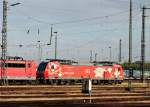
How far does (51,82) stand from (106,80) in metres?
11.0

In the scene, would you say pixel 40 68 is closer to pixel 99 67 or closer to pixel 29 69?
pixel 29 69

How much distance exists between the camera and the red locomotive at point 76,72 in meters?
65.3

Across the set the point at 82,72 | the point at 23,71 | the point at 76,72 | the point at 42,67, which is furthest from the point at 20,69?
the point at 82,72

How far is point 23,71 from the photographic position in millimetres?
62750

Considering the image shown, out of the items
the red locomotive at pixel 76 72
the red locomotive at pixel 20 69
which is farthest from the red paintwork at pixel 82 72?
A: the red locomotive at pixel 20 69

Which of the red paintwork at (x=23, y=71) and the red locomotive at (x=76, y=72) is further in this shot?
the red locomotive at (x=76, y=72)

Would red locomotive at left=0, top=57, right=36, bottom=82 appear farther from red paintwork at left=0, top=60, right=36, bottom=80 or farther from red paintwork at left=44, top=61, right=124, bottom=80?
red paintwork at left=44, top=61, right=124, bottom=80

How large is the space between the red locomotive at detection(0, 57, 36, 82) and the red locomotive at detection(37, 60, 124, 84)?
220cm

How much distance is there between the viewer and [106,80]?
72.5m

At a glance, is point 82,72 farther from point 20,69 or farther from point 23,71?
point 20,69

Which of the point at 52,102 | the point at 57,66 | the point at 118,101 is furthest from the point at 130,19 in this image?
the point at 52,102

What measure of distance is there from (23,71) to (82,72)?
34.5ft

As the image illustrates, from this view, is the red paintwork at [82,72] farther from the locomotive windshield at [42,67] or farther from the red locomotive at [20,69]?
the red locomotive at [20,69]

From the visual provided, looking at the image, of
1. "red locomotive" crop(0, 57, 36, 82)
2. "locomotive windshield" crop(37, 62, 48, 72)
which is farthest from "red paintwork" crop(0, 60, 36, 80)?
"locomotive windshield" crop(37, 62, 48, 72)
